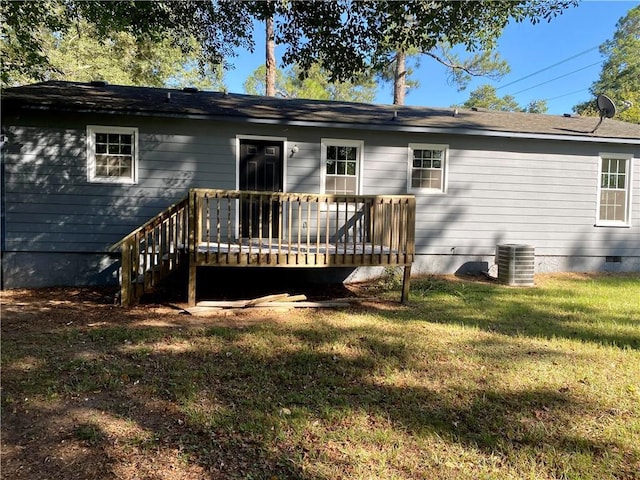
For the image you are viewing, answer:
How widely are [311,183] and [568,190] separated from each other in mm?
5755

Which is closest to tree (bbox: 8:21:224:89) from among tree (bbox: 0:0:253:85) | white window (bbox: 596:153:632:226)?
tree (bbox: 0:0:253:85)

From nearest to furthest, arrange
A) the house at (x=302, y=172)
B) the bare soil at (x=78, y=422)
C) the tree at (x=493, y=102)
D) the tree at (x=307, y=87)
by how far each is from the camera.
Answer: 1. the bare soil at (x=78, y=422)
2. the house at (x=302, y=172)
3. the tree at (x=307, y=87)
4. the tree at (x=493, y=102)

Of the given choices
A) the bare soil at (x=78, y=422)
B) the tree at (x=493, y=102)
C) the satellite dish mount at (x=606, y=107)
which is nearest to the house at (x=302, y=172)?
the satellite dish mount at (x=606, y=107)

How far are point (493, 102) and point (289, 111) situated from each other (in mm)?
38218

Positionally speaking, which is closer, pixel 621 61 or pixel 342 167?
pixel 342 167

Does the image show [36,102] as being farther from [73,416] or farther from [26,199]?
[73,416]

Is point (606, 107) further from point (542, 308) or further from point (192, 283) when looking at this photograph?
point (192, 283)

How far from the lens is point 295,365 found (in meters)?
3.92

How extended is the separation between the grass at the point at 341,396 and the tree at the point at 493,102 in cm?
3998

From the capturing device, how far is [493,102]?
40875 mm

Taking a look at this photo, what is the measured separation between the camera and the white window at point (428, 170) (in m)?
8.78

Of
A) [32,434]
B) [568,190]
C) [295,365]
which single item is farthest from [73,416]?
[568,190]

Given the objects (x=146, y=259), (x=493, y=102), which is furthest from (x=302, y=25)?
(x=493, y=102)

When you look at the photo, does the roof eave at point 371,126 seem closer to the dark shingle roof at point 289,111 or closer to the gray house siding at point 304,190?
the dark shingle roof at point 289,111
